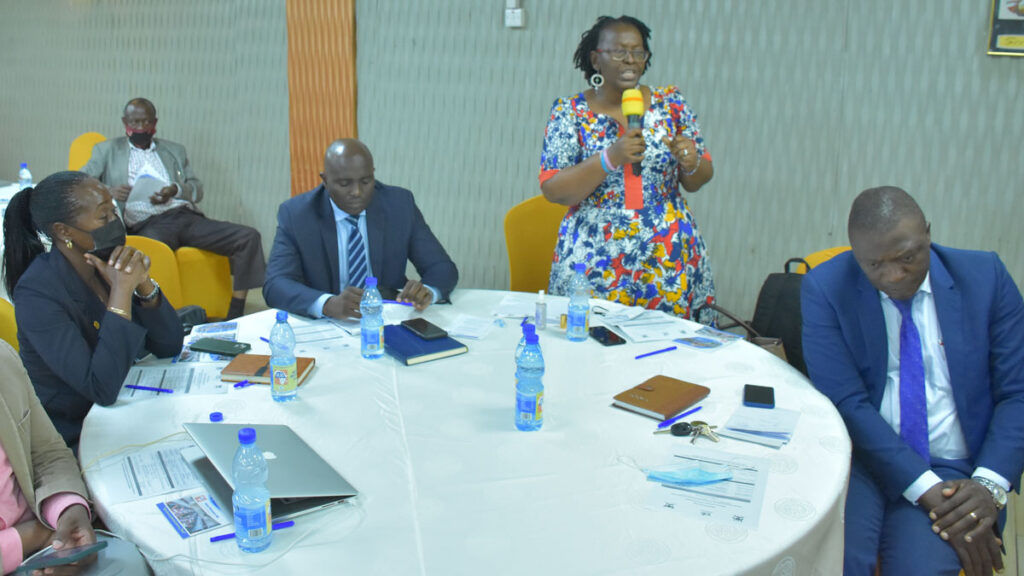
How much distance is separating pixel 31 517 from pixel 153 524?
1.38 ft

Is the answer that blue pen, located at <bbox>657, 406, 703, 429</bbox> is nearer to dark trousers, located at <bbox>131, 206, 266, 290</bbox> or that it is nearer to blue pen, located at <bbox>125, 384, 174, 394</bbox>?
blue pen, located at <bbox>125, 384, 174, 394</bbox>

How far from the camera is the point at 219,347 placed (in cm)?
224

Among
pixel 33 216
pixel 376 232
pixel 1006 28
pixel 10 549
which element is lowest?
pixel 10 549

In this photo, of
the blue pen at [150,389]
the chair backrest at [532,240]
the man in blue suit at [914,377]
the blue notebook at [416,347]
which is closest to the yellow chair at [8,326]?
the blue pen at [150,389]

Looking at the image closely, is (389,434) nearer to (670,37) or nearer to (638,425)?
(638,425)

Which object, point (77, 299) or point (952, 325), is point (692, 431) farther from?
point (77, 299)

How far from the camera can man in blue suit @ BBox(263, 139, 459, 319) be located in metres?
2.69

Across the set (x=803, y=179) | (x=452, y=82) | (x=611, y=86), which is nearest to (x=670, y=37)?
(x=803, y=179)

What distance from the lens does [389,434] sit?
5.71 feet

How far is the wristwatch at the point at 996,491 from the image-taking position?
1786mm

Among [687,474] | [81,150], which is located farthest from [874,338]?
[81,150]

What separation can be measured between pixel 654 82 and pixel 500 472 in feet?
11.2

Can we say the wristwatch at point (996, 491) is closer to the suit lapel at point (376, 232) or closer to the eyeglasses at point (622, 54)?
the eyeglasses at point (622, 54)

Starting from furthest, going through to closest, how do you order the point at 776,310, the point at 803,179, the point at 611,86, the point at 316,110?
the point at 316,110 → the point at 803,179 → the point at 776,310 → the point at 611,86
